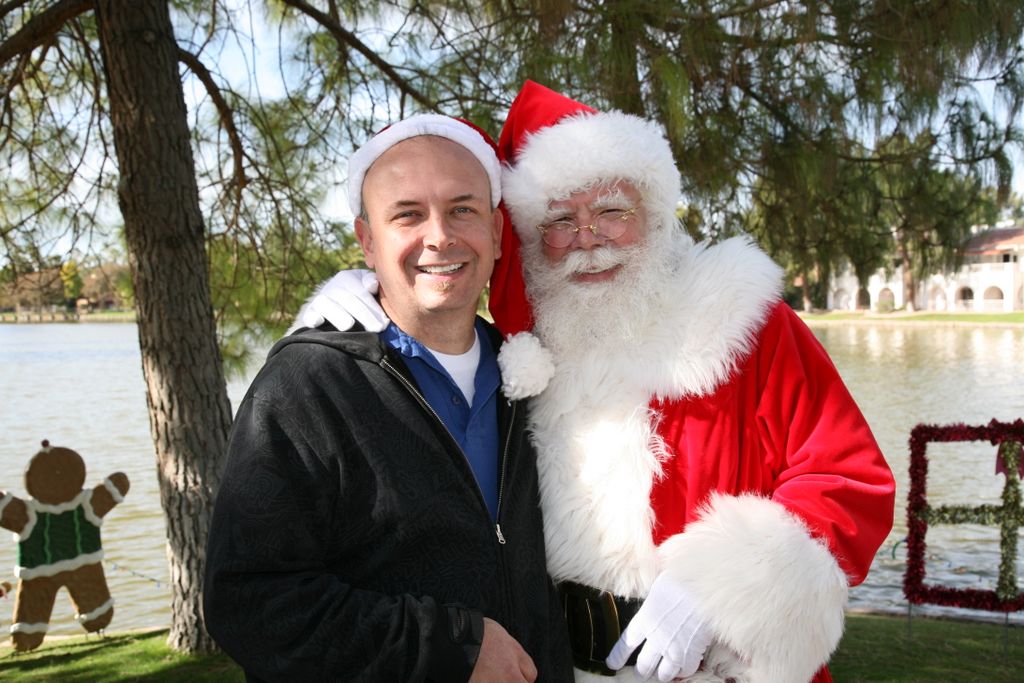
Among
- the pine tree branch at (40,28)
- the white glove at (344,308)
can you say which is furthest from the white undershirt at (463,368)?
the pine tree branch at (40,28)

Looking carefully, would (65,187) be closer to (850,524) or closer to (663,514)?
(663,514)

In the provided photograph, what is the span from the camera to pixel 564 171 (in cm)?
210

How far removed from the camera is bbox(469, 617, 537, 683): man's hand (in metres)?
1.57

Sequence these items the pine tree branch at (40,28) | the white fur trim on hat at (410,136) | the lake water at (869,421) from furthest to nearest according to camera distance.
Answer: the lake water at (869,421), the pine tree branch at (40,28), the white fur trim on hat at (410,136)

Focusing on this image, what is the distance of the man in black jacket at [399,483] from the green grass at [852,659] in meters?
2.71

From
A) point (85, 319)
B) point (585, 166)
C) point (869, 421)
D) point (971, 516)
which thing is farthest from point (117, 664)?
point (85, 319)

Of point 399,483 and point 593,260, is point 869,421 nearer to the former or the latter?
point 593,260

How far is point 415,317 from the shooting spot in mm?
1846

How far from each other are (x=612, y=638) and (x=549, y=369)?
1.99 feet

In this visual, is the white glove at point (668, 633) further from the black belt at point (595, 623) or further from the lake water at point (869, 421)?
the lake water at point (869, 421)

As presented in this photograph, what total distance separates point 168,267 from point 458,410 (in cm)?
252

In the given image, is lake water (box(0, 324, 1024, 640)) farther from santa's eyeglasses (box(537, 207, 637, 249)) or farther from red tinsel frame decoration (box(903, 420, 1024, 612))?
santa's eyeglasses (box(537, 207, 637, 249))

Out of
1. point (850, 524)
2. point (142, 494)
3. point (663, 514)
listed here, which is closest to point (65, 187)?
point (663, 514)

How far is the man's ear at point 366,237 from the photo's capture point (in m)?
1.91
